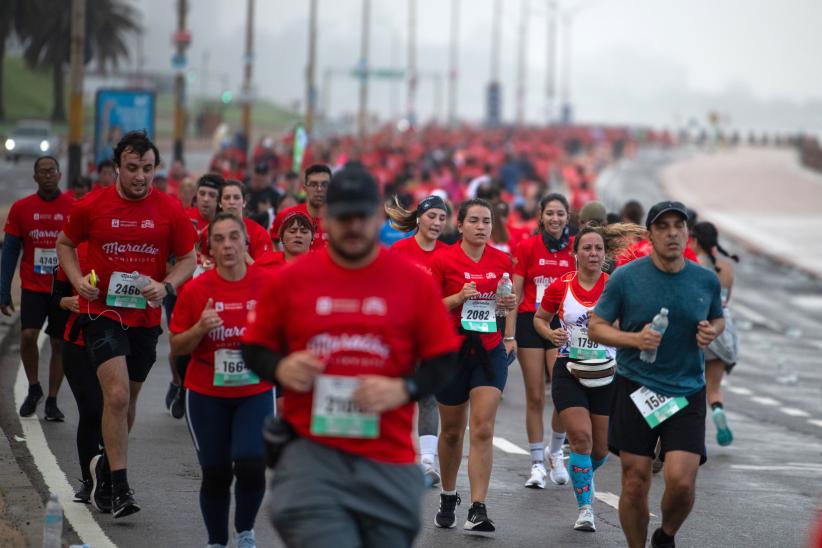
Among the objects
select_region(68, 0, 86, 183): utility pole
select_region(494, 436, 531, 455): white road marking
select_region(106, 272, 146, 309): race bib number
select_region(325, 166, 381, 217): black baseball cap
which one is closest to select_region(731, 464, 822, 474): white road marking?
select_region(494, 436, 531, 455): white road marking

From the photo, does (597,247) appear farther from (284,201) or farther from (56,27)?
(56,27)

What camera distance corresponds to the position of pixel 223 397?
7.64 meters

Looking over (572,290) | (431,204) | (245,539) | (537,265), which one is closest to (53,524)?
(245,539)

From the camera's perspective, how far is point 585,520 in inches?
367

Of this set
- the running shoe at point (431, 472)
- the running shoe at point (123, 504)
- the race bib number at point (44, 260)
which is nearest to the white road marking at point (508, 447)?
the running shoe at point (431, 472)

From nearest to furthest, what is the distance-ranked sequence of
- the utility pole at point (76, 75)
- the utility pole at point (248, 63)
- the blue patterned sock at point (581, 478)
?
the blue patterned sock at point (581, 478)
the utility pole at point (76, 75)
the utility pole at point (248, 63)

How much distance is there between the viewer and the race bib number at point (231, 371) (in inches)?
299

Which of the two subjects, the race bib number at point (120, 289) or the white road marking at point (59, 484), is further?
the race bib number at point (120, 289)

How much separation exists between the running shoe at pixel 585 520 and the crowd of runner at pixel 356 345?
0.01 meters

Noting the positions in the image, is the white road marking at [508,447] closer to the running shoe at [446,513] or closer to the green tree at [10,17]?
the running shoe at [446,513]

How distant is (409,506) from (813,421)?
34.4 ft

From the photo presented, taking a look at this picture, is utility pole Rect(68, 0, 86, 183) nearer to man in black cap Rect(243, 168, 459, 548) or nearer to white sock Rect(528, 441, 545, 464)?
white sock Rect(528, 441, 545, 464)

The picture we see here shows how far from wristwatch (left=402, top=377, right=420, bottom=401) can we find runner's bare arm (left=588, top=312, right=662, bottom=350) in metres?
2.13

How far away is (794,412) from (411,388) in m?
11.1
